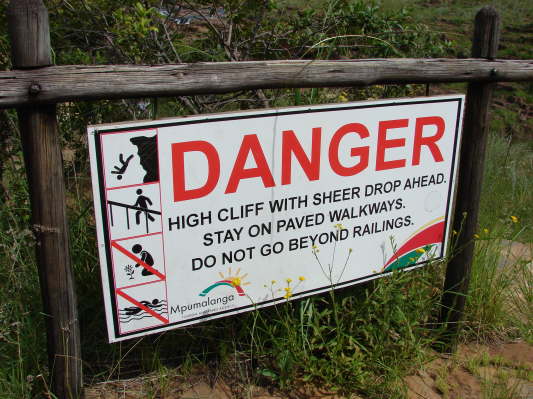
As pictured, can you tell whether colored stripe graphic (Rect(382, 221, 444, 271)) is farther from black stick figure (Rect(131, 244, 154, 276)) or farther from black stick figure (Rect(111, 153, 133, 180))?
black stick figure (Rect(111, 153, 133, 180))

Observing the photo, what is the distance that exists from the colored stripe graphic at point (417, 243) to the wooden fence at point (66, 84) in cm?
78

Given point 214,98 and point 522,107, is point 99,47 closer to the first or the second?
point 214,98

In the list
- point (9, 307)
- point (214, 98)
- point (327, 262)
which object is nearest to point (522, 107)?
point (214, 98)

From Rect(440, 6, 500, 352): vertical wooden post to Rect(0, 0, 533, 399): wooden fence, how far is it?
0.06 meters

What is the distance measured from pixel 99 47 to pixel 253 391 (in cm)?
230

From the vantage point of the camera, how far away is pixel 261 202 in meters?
2.31

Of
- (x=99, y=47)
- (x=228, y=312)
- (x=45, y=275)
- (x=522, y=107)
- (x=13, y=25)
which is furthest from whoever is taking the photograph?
(x=522, y=107)

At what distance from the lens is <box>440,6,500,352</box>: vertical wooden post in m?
2.77

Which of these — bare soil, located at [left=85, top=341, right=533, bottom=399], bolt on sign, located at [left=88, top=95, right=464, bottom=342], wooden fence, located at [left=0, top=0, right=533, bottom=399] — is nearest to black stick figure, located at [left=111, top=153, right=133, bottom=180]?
bolt on sign, located at [left=88, top=95, right=464, bottom=342]

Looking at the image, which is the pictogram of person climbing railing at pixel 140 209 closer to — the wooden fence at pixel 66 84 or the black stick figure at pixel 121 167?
the black stick figure at pixel 121 167

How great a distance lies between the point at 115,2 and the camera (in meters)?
3.23

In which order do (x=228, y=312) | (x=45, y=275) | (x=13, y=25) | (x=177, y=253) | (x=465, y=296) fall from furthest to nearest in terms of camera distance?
(x=465, y=296), (x=228, y=312), (x=177, y=253), (x=45, y=275), (x=13, y=25)

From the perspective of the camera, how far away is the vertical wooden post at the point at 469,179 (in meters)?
2.77

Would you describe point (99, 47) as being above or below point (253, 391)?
above
